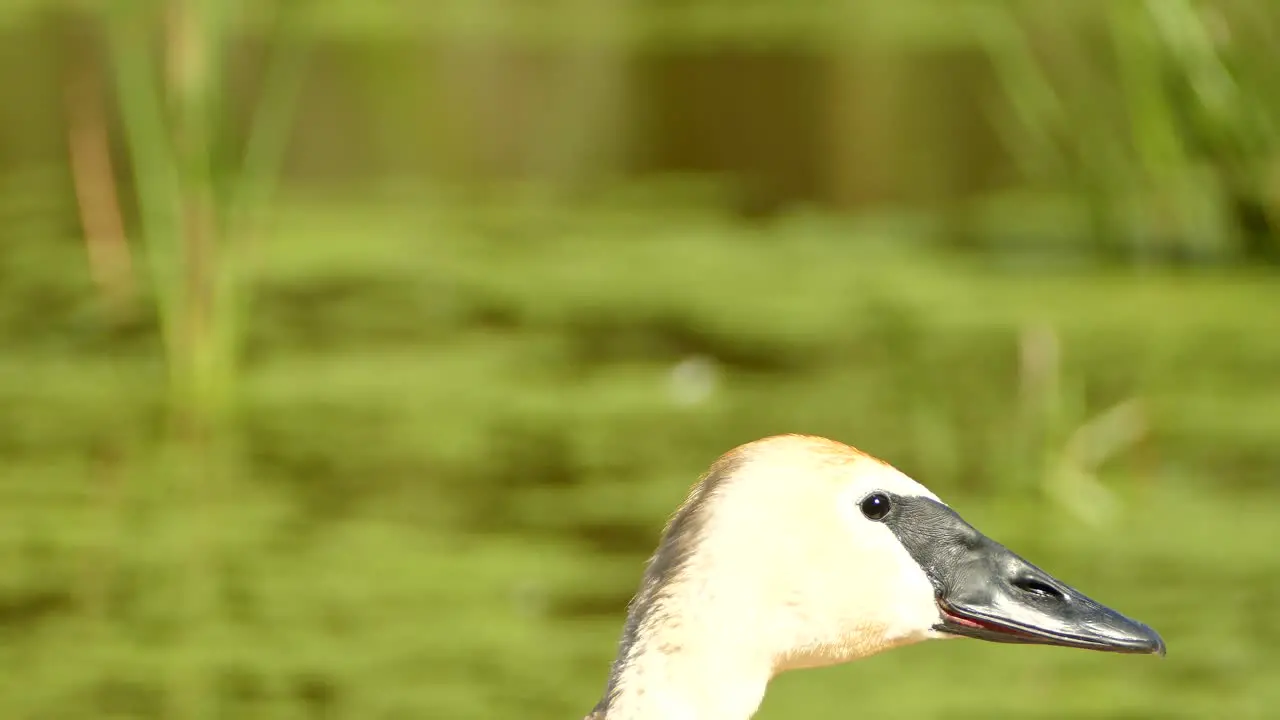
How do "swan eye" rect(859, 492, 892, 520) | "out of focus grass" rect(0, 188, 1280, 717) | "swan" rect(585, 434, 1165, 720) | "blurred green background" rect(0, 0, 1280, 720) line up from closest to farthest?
"swan" rect(585, 434, 1165, 720)
"swan eye" rect(859, 492, 892, 520)
"out of focus grass" rect(0, 188, 1280, 717)
"blurred green background" rect(0, 0, 1280, 720)

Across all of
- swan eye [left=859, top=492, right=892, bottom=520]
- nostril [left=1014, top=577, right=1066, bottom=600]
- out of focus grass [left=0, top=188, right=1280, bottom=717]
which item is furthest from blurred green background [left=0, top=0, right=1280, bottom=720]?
swan eye [left=859, top=492, right=892, bottom=520]

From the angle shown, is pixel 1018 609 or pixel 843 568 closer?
pixel 843 568

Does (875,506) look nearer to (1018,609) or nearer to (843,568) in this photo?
(843,568)

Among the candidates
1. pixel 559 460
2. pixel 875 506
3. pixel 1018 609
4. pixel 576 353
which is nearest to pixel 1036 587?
pixel 1018 609

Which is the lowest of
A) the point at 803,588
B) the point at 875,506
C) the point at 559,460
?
the point at 803,588

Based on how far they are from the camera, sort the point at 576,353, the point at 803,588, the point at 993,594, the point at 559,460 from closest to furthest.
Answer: the point at 803,588 → the point at 993,594 → the point at 559,460 → the point at 576,353

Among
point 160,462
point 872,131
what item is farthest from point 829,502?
point 872,131

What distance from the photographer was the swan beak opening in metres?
3.00

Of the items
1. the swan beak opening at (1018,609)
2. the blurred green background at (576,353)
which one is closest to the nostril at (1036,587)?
the swan beak opening at (1018,609)

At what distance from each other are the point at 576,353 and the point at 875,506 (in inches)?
161

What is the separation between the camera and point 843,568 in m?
2.91

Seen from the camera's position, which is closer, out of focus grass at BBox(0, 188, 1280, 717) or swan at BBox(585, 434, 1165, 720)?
swan at BBox(585, 434, 1165, 720)

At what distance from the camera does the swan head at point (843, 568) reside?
2.84m

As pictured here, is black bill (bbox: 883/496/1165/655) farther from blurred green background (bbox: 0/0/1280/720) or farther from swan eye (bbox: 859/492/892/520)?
blurred green background (bbox: 0/0/1280/720)
